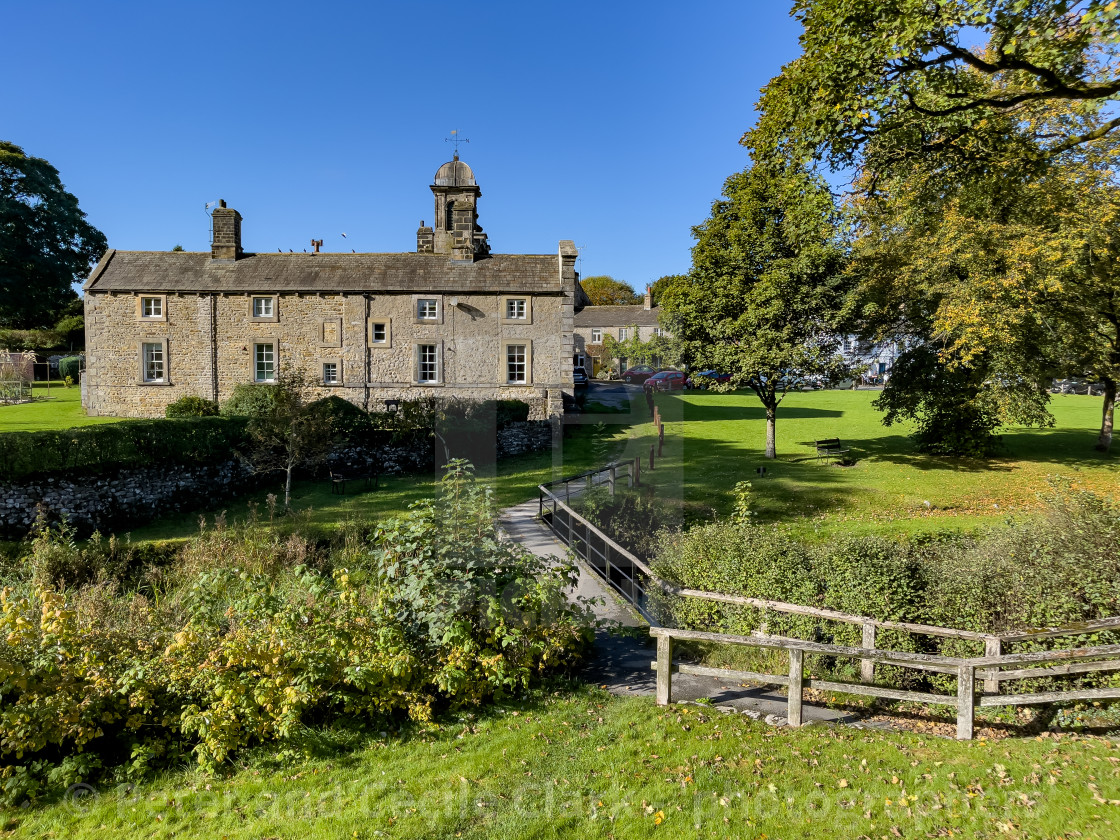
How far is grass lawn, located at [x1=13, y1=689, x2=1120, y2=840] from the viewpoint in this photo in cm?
468

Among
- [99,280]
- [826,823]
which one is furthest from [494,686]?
[99,280]

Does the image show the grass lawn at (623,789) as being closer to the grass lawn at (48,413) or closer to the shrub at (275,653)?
the shrub at (275,653)

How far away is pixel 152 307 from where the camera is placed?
26922mm

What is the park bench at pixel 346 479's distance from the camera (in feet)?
54.1

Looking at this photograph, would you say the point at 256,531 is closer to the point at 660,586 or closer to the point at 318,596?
the point at 318,596

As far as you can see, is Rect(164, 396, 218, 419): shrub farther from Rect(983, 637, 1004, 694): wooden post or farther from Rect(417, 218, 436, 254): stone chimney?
Rect(983, 637, 1004, 694): wooden post

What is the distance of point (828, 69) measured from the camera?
26.1ft

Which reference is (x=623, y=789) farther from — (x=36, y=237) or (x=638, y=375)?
(x=36, y=237)

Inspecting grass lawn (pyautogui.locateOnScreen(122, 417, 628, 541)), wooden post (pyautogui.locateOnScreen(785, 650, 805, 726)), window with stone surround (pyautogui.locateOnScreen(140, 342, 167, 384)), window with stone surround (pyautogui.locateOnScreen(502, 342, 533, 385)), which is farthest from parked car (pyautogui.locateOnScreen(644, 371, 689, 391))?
wooden post (pyautogui.locateOnScreen(785, 650, 805, 726))

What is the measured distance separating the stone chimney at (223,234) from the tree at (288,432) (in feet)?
50.4

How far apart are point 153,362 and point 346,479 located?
16.6 meters

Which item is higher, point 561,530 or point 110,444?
point 110,444

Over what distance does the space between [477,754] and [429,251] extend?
Result: 27.3 meters

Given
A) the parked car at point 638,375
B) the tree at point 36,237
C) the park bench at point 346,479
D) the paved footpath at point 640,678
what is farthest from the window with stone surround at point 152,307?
the parked car at point 638,375
